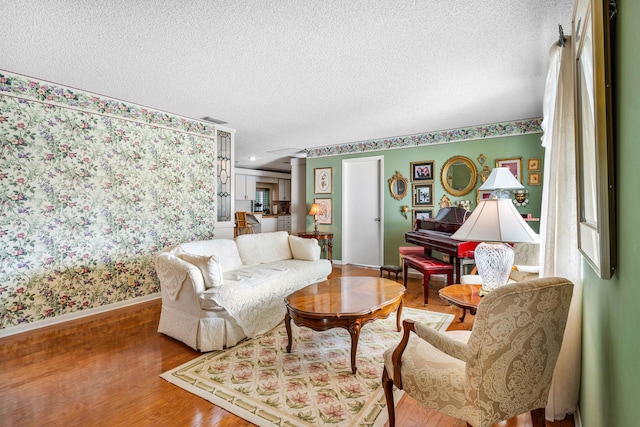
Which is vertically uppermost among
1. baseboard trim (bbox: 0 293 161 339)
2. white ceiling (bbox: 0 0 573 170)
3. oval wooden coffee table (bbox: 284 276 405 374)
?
white ceiling (bbox: 0 0 573 170)

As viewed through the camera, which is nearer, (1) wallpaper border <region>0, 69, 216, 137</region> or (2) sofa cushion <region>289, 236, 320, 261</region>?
(1) wallpaper border <region>0, 69, 216, 137</region>

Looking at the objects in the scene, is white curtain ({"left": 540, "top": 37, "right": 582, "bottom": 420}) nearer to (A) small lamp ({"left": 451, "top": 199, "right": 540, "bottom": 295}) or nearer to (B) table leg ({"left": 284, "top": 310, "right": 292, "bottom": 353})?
(A) small lamp ({"left": 451, "top": 199, "right": 540, "bottom": 295})

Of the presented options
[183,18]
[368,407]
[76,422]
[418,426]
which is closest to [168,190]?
[183,18]

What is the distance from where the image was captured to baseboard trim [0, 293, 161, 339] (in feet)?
9.60

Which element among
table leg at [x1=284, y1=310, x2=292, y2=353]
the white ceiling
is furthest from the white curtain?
table leg at [x1=284, y1=310, x2=292, y2=353]

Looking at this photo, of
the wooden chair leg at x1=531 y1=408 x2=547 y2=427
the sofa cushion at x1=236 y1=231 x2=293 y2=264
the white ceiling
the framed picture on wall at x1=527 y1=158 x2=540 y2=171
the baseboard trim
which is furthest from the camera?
the framed picture on wall at x1=527 y1=158 x2=540 y2=171

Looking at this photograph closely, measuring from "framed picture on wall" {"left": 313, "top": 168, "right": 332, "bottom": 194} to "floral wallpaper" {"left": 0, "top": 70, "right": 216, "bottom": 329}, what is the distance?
2.80m

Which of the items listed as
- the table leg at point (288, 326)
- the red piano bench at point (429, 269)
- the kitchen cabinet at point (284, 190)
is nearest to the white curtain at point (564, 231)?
the table leg at point (288, 326)

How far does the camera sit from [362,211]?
20.0ft

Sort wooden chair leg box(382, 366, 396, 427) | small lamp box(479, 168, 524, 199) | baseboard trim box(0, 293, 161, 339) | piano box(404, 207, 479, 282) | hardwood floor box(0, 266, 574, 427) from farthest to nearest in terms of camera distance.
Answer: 1. small lamp box(479, 168, 524, 199)
2. piano box(404, 207, 479, 282)
3. baseboard trim box(0, 293, 161, 339)
4. hardwood floor box(0, 266, 574, 427)
5. wooden chair leg box(382, 366, 396, 427)

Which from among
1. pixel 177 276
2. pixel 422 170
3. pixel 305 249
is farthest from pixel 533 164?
pixel 177 276

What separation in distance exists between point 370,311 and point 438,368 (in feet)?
2.68

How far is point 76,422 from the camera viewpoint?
1.75 metres

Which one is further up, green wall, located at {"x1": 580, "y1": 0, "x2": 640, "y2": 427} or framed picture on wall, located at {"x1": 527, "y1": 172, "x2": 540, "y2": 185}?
framed picture on wall, located at {"x1": 527, "y1": 172, "x2": 540, "y2": 185}
